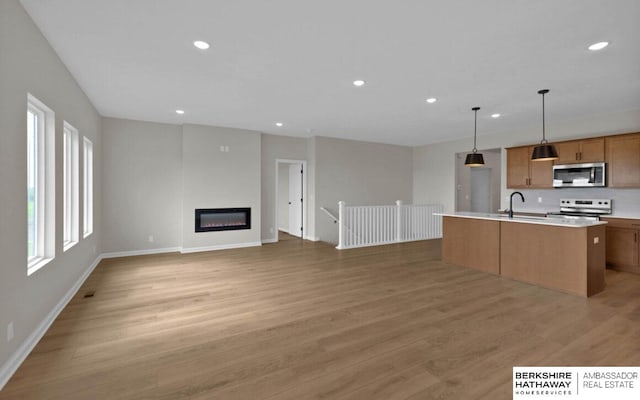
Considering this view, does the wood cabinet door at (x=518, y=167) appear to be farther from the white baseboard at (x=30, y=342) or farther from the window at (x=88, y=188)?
the window at (x=88, y=188)

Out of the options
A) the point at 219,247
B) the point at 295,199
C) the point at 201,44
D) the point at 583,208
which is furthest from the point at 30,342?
the point at 583,208

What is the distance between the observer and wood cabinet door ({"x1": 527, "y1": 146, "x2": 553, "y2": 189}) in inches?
229

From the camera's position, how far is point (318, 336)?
2.68 metres

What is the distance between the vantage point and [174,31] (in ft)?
8.80

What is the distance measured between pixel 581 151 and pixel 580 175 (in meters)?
0.43

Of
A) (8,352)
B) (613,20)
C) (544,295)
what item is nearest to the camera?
(8,352)

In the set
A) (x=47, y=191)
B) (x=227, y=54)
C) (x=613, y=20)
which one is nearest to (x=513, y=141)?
(x=613, y=20)

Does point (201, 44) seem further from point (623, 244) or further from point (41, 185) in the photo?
point (623, 244)

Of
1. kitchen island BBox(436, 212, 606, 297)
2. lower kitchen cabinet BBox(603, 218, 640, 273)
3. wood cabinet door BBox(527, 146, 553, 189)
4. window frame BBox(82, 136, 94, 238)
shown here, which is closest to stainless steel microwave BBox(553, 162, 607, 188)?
wood cabinet door BBox(527, 146, 553, 189)

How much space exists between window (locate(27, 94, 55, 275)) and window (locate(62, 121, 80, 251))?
0.91m

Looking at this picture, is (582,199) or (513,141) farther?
(513,141)

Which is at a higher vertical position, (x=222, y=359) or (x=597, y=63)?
(x=597, y=63)

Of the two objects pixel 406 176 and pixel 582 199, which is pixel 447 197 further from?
pixel 582 199

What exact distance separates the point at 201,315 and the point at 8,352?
55.6 inches
